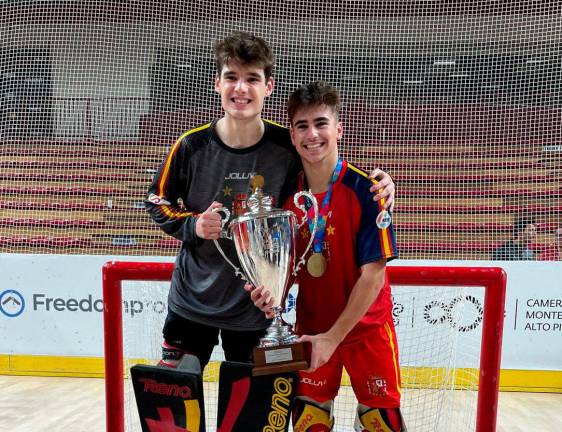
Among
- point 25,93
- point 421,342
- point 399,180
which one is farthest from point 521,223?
point 25,93

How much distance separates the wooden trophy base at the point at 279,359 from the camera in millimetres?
1197

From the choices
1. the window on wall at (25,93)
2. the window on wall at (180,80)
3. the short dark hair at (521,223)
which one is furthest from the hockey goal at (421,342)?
the window on wall at (25,93)

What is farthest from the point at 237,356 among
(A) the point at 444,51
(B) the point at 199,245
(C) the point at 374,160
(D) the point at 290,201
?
(A) the point at 444,51

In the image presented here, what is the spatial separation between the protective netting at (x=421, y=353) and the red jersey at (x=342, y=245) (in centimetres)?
98

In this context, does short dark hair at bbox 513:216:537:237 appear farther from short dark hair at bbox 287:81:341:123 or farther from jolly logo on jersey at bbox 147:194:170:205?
jolly logo on jersey at bbox 147:194:170:205

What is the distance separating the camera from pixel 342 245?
4.58ft

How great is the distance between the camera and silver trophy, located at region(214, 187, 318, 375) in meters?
1.21

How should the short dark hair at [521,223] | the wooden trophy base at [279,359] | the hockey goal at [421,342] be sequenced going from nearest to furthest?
1. the wooden trophy base at [279,359]
2. the hockey goal at [421,342]
3. the short dark hair at [521,223]

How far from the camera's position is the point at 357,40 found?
4035 millimetres

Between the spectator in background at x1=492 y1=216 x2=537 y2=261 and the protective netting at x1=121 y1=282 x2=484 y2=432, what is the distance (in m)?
0.57

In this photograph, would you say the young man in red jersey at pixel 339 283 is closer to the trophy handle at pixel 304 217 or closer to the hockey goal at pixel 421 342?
the trophy handle at pixel 304 217

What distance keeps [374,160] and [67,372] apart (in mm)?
2742

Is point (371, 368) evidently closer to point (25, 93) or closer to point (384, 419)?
point (384, 419)

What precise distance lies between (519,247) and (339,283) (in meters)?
2.64
